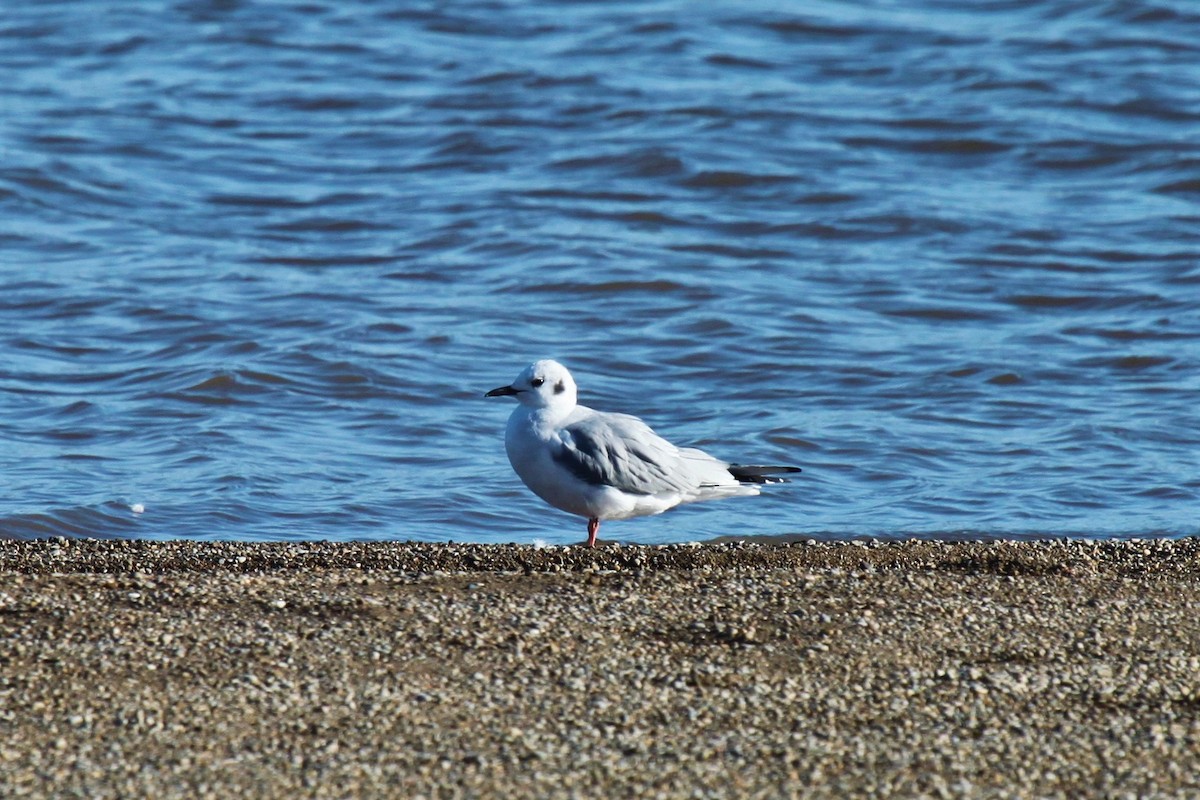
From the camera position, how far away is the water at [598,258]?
9359 millimetres

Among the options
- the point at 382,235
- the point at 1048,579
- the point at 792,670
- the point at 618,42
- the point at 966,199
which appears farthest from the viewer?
the point at 618,42

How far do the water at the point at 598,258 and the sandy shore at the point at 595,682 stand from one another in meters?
2.42

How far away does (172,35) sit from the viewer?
20516mm

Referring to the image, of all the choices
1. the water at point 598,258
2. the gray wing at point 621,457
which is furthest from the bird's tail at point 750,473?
the water at point 598,258

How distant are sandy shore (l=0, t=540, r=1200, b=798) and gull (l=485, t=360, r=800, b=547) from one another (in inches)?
26.9

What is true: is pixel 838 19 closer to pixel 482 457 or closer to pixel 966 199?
pixel 966 199

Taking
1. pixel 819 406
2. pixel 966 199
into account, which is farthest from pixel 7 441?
pixel 966 199

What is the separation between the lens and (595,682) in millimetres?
5164

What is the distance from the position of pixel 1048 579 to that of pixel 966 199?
9.10m

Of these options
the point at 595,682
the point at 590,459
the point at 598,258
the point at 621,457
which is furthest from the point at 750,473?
the point at 598,258

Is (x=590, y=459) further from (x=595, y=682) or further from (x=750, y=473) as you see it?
(x=595, y=682)

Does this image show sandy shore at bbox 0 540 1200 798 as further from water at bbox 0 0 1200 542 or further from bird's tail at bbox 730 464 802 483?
water at bbox 0 0 1200 542

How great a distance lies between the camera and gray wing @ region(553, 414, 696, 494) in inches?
292

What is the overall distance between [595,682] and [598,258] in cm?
867
